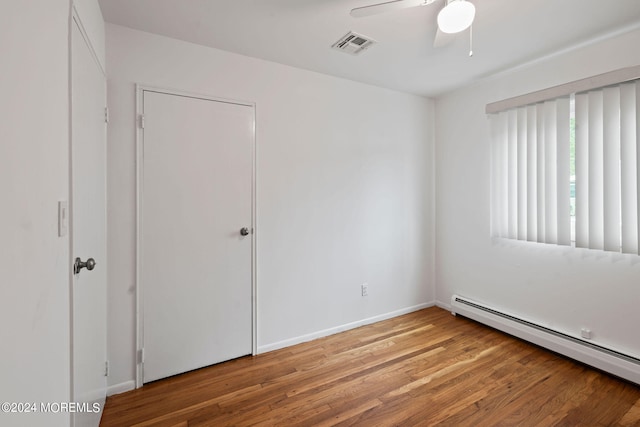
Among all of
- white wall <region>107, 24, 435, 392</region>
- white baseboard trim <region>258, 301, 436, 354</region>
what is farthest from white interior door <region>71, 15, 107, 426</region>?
white baseboard trim <region>258, 301, 436, 354</region>

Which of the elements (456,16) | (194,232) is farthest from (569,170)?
(194,232)

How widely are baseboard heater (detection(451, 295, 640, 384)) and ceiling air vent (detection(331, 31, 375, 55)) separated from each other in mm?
2769

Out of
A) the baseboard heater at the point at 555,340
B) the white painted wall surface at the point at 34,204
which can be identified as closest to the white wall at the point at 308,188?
the baseboard heater at the point at 555,340

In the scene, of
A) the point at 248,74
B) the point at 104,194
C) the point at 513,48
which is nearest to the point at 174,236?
the point at 104,194

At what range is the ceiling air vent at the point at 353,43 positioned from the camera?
2134 mm

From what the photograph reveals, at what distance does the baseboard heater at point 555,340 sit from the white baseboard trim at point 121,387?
3133 mm

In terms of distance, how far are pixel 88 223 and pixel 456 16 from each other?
7.25ft

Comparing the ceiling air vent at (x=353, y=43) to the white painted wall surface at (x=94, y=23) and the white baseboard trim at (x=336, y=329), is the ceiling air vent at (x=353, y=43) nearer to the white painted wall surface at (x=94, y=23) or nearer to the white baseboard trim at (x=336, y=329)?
the white painted wall surface at (x=94, y=23)

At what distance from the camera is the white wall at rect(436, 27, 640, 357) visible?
2.15m

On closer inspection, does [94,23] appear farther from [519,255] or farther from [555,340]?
[555,340]

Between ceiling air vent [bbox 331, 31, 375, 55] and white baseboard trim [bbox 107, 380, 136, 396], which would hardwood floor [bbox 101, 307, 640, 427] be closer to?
white baseboard trim [bbox 107, 380, 136, 396]

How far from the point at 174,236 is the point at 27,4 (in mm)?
1537

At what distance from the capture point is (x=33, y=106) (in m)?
0.93

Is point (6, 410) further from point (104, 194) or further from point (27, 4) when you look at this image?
point (104, 194)
